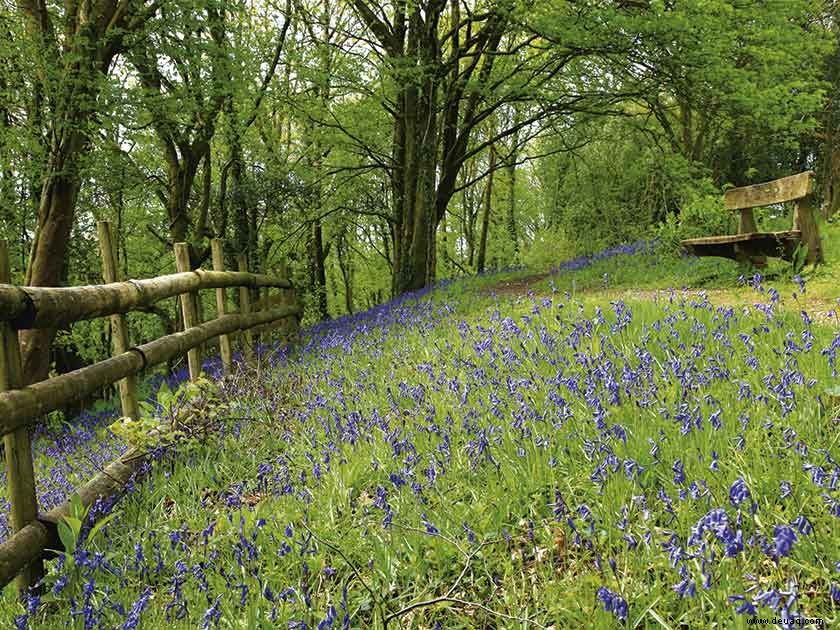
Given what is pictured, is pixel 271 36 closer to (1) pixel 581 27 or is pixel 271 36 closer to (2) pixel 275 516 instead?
(1) pixel 581 27

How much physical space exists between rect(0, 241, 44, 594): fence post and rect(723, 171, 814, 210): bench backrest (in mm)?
8375

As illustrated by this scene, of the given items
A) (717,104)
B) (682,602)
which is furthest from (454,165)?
(682,602)

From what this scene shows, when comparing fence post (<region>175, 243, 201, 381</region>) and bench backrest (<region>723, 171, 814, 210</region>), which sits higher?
bench backrest (<region>723, 171, 814, 210</region>)

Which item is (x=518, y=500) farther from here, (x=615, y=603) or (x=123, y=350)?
(x=123, y=350)

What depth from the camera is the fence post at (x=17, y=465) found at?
9.05ft

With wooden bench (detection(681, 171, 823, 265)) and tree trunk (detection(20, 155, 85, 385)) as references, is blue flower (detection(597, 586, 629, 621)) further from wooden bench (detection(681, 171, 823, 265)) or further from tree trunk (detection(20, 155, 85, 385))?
tree trunk (detection(20, 155, 85, 385))

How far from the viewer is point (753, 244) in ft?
24.8

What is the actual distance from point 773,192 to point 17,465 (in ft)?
29.5

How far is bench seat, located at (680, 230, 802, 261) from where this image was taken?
24.2 feet

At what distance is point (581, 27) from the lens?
10.2 m

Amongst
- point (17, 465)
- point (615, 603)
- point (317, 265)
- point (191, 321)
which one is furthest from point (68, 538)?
point (317, 265)

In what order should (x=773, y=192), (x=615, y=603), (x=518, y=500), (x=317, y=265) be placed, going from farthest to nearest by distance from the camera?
(x=317, y=265)
(x=773, y=192)
(x=518, y=500)
(x=615, y=603)

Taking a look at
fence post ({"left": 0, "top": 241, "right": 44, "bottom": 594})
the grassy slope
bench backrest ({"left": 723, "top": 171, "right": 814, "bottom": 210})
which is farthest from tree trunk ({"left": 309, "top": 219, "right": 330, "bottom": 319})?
fence post ({"left": 0, "top": 241, "right": 44, "bottom": 594})

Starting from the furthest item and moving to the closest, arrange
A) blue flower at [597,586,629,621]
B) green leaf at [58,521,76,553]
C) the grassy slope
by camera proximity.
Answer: green leaf at [58,521,76,553], the grassy slope, blue flower at [597,586,629,621]
